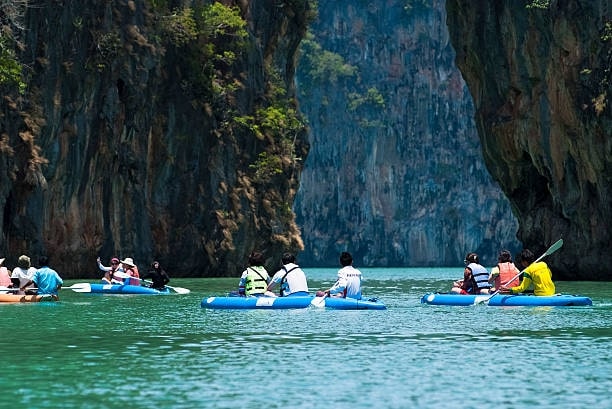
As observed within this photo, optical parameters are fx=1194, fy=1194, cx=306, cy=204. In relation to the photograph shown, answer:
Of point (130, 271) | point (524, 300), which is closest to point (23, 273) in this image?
point (130, 271)

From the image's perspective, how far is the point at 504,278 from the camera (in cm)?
3148

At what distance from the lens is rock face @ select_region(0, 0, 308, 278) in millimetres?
52375

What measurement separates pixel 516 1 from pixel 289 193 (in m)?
19.6

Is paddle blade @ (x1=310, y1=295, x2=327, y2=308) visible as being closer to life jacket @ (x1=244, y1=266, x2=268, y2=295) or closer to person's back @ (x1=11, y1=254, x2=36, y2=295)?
life jacket @ (x1=244, y1=266, x2=268, y2=295)

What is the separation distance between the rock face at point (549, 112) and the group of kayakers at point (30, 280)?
103 feet

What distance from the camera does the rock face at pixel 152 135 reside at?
52.4m

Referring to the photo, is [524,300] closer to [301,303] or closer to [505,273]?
[505,273]

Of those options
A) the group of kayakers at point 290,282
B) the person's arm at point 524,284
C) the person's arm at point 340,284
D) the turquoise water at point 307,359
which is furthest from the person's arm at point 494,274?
the person's arm at point 340,284

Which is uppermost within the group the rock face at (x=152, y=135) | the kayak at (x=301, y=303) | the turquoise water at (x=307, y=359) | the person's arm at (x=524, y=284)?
the rock face at (x=152, y=135)

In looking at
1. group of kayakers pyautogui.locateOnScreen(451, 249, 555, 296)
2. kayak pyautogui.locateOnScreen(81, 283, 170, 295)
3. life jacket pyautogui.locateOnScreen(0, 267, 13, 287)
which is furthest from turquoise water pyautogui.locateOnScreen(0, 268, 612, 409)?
kayak pyautogui.locateOnScreen(81, 283, 170, 295)

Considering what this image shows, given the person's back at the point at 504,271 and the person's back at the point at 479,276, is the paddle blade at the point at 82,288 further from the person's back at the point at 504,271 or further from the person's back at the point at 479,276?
the person's back at the point at 504,271

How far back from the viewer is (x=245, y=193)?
6900 cm

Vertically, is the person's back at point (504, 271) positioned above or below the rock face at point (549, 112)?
below

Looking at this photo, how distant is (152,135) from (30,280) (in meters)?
31.8
